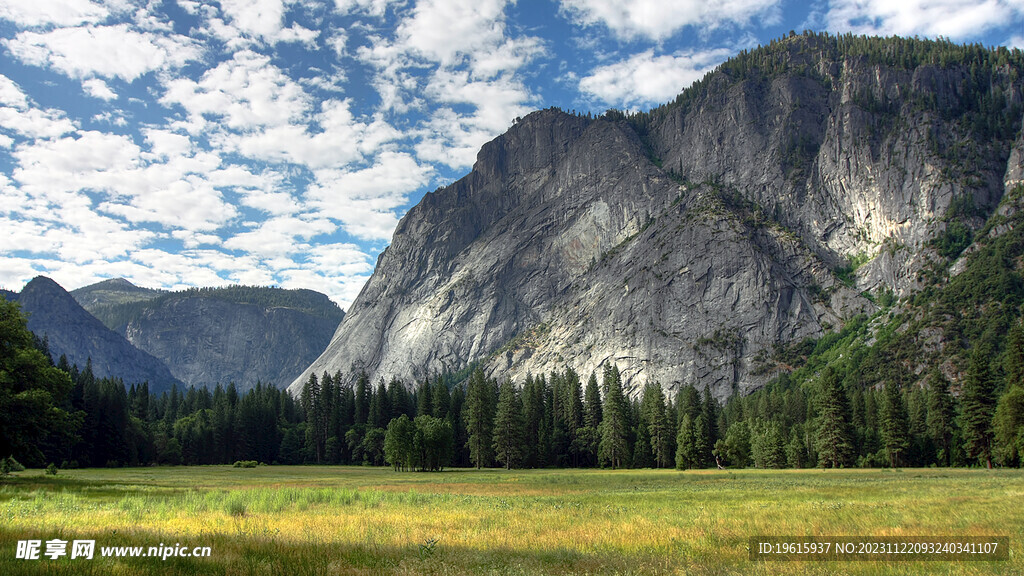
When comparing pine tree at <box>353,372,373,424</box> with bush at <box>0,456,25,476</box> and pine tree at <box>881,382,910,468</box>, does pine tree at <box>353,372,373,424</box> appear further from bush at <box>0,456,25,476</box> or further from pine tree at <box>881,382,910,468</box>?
pine tree at <box>881,382,910,468</box>

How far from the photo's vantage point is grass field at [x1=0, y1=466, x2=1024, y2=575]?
12219 mm

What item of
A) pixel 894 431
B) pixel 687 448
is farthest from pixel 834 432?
pixel 687 448

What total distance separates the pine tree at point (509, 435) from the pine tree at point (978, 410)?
5731 centimetres

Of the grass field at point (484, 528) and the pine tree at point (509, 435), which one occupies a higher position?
the grass field at point (484, 528)

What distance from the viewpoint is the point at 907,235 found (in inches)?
7530

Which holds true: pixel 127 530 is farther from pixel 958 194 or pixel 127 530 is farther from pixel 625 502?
pixel 958 194

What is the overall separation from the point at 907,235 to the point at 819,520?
20847cm

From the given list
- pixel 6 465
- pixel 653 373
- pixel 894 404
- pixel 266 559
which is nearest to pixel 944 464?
pixel 894 404

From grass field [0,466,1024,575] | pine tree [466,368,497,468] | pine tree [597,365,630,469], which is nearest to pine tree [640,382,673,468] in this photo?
pine tree [597,365,630,469]

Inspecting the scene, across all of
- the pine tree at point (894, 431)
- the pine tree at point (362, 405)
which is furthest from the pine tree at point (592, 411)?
the pine tree at point (894, 431)

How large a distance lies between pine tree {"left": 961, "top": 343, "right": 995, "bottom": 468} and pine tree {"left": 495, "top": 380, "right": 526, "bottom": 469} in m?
57.3

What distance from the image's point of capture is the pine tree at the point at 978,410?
66.4m

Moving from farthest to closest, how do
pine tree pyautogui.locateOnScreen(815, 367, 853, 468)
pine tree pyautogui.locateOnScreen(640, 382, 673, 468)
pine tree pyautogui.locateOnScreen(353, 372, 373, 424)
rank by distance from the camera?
pine tree pyautogui.locateOnScreen(353, 372, 373, 424) < pine tree pyautogui.locateOnScreen(640, 382, 673, 468) < pine tree pyautogui.locateOnScreen(815, 367, 853, 468)

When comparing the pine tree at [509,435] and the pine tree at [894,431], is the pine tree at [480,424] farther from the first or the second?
the pine tree at [894,431]
